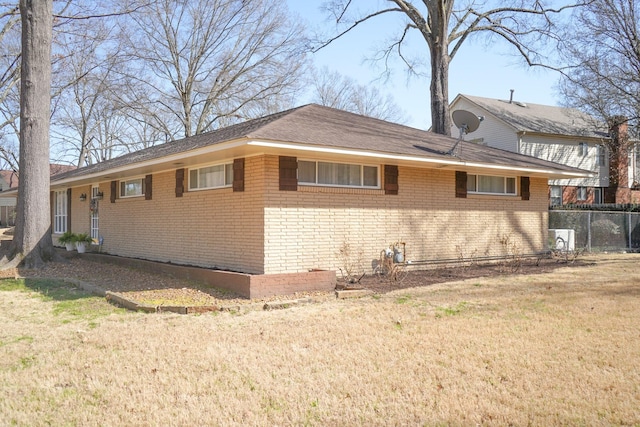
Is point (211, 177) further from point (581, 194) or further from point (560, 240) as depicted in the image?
point (581, 194)

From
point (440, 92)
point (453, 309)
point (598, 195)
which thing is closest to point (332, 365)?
point (453, 309)

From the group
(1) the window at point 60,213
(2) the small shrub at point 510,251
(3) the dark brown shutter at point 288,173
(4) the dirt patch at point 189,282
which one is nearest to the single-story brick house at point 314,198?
(3) the dark brown shutter at point 288,173

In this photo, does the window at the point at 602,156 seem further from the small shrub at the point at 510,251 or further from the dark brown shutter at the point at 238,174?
the dark brown shutter at the point at 238,174

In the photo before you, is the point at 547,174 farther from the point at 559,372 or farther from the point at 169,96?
the point at 169,96

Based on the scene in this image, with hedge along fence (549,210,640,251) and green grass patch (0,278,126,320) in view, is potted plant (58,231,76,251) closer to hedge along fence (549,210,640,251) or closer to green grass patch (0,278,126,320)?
green grass patch (0,278,126,320)

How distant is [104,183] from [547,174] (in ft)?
46.1

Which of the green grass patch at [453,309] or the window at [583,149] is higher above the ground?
the window at [583,149]

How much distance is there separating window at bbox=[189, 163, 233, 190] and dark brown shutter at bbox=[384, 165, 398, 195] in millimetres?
3538

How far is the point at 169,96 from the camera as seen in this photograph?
105 feet

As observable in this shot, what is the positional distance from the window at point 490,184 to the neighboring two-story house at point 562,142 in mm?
16012

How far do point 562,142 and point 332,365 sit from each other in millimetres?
31183

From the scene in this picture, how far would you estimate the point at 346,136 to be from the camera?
37.3 ft

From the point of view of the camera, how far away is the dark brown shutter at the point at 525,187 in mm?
15484

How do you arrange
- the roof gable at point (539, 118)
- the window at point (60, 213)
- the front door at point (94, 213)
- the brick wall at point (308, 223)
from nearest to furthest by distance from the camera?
the brick wall at point (308, 223) → the front door at point (94, 213) → the window at point (60, 213) → the roof gable at point (539, 118)
